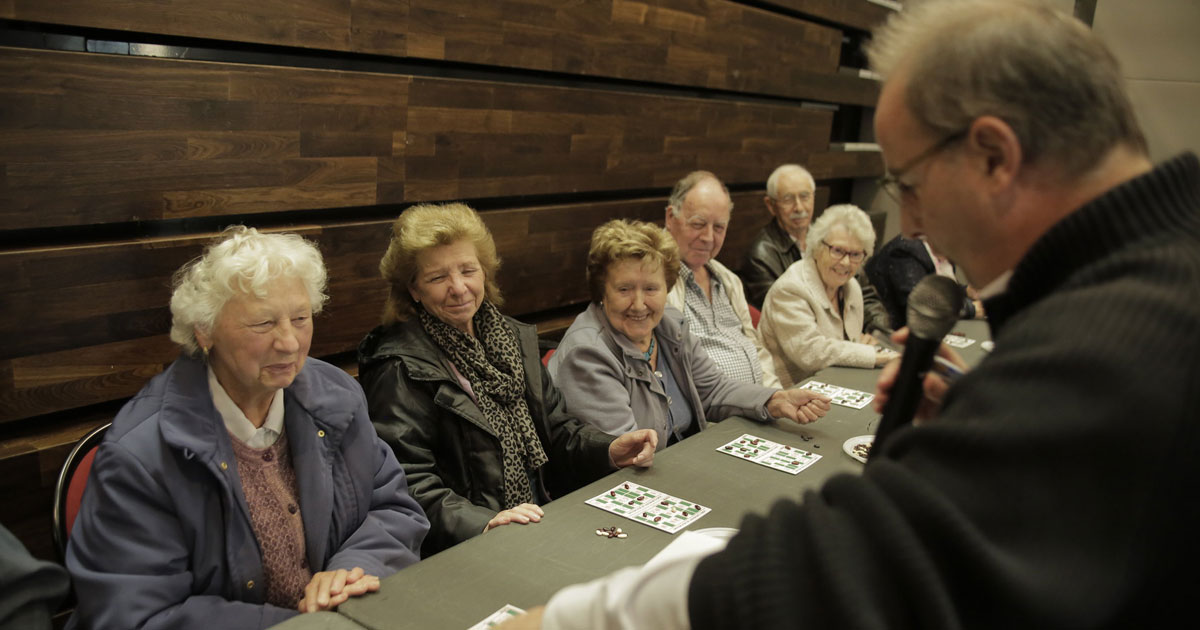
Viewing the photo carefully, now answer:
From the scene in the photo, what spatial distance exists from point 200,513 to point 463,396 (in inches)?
33.5

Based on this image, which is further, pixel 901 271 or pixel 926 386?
pixel 901 271

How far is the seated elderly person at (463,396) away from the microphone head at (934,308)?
1.17 m

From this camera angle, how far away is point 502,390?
9.05 ft

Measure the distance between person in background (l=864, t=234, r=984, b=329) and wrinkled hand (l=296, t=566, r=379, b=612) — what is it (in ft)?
13.7

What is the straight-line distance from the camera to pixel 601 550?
6.46ft

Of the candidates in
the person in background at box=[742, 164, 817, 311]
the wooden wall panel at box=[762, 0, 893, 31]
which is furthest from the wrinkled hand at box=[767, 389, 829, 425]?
the wooden wall panel at box=[762, 0, 893, 31]

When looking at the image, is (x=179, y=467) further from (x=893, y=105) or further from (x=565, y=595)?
(x=893, y=105)

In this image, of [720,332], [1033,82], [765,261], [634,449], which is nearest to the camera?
[1033,82]

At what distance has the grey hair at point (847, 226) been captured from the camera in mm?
4180

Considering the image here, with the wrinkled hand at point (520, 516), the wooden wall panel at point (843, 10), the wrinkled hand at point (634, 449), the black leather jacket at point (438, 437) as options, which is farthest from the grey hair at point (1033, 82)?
the wooden wall panel at point (843, 10)

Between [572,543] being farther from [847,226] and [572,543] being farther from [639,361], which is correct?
[847,226]

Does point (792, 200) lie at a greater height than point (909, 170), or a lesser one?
lesser

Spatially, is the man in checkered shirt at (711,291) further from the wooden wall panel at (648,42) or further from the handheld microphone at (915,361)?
the handheld microphone at (915,361)

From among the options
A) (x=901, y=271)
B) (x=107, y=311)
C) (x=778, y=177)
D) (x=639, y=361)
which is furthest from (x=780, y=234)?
(x=107, y=311)
